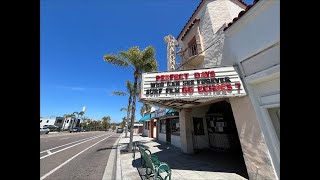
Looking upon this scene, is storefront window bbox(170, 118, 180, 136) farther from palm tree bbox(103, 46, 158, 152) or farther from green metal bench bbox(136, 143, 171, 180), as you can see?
green metal bench bbox(136, 143, 171, 180)

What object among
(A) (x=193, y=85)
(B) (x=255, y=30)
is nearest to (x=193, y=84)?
(A) (x=193, y=85)

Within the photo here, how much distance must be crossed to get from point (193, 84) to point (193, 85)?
42 millimetres

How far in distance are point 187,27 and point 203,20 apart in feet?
7.43

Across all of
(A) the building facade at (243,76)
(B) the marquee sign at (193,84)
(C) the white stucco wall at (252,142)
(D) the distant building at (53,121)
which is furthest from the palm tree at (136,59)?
(D) the distant building at (53,121)

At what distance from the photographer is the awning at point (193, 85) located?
25.2 ft

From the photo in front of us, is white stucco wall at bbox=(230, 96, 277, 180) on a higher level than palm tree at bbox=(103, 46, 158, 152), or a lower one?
lower

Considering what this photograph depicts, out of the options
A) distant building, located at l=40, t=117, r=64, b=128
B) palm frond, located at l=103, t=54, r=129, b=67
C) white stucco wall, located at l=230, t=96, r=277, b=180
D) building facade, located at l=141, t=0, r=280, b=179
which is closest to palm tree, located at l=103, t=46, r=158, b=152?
palm frond, located at l=103, t=54, r=129, b=67

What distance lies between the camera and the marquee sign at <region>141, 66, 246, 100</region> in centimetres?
770

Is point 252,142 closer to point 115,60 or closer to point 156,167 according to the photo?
point 156,167

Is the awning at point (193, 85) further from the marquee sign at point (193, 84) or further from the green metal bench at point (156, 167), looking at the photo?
the green metal bench at point (156, 167)

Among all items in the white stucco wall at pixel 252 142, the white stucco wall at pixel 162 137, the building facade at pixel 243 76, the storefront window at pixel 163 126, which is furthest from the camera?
the storefront window at pixel 163 126

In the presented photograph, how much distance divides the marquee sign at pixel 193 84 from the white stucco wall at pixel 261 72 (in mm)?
469

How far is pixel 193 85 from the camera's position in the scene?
811cm
